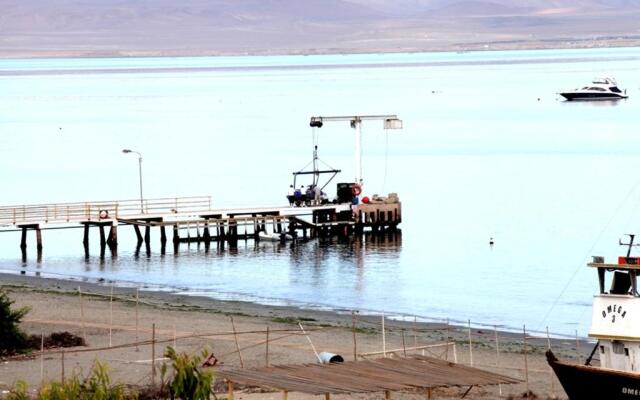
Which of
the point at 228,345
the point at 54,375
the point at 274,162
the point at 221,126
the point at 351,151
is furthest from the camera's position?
the point at 221,126

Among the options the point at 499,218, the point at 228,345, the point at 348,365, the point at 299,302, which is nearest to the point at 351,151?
the point at 499,218

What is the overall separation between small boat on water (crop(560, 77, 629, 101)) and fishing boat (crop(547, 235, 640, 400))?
523ft

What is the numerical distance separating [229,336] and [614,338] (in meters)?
12.0

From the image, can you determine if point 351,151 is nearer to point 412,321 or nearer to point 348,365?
point 412,321

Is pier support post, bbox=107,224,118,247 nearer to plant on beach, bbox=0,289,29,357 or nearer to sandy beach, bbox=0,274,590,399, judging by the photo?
sandy beach, bbox=0,274,590,399

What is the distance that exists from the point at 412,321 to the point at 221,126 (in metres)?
107

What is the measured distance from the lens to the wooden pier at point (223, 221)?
61531mm

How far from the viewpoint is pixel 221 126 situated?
496 feet

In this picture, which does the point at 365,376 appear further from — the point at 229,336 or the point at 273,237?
the point at 273,237

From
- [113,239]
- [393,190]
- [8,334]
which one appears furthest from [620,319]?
[393,190]

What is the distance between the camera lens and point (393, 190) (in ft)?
292

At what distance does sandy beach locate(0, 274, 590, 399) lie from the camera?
32781mm

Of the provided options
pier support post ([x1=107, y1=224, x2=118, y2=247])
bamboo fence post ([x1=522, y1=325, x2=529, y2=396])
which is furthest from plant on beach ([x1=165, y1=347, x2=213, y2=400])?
pier support post ([x1=107, y1=224, x2=118, y2=247])

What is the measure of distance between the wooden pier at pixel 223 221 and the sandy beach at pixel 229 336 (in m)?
11.7
